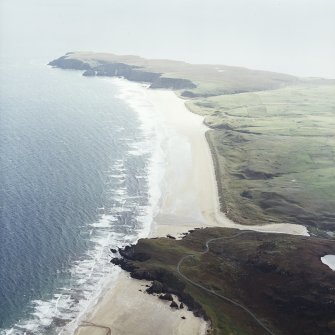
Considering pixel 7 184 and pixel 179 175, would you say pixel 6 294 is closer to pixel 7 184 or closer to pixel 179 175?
pixel 7 184

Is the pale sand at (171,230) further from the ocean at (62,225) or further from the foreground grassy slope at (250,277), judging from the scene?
the foreground grassy slope at (250,277)

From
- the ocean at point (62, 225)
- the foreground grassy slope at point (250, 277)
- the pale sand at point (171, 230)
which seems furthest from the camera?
the ocean at point (62, 225)

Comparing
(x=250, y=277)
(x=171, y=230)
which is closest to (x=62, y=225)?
(x=171, y=230)

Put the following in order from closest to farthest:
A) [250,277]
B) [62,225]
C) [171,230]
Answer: [250,277], [62,225], [171,230]

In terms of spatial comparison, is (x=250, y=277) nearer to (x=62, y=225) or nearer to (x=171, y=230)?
(x=171, y=230)

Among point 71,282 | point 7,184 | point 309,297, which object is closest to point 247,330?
point 309,297

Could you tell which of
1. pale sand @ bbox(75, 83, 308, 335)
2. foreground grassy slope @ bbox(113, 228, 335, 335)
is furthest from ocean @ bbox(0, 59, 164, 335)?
foreground grassy slope @ bbox(113, 228, 335, 335)

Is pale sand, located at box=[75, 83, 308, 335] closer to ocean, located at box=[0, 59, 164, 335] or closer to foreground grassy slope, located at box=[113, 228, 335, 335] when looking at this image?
ocean, located at box=[0, 59, 164, 335]

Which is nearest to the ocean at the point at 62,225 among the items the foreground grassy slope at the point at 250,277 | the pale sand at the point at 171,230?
the pale sand at the point at 171,230
